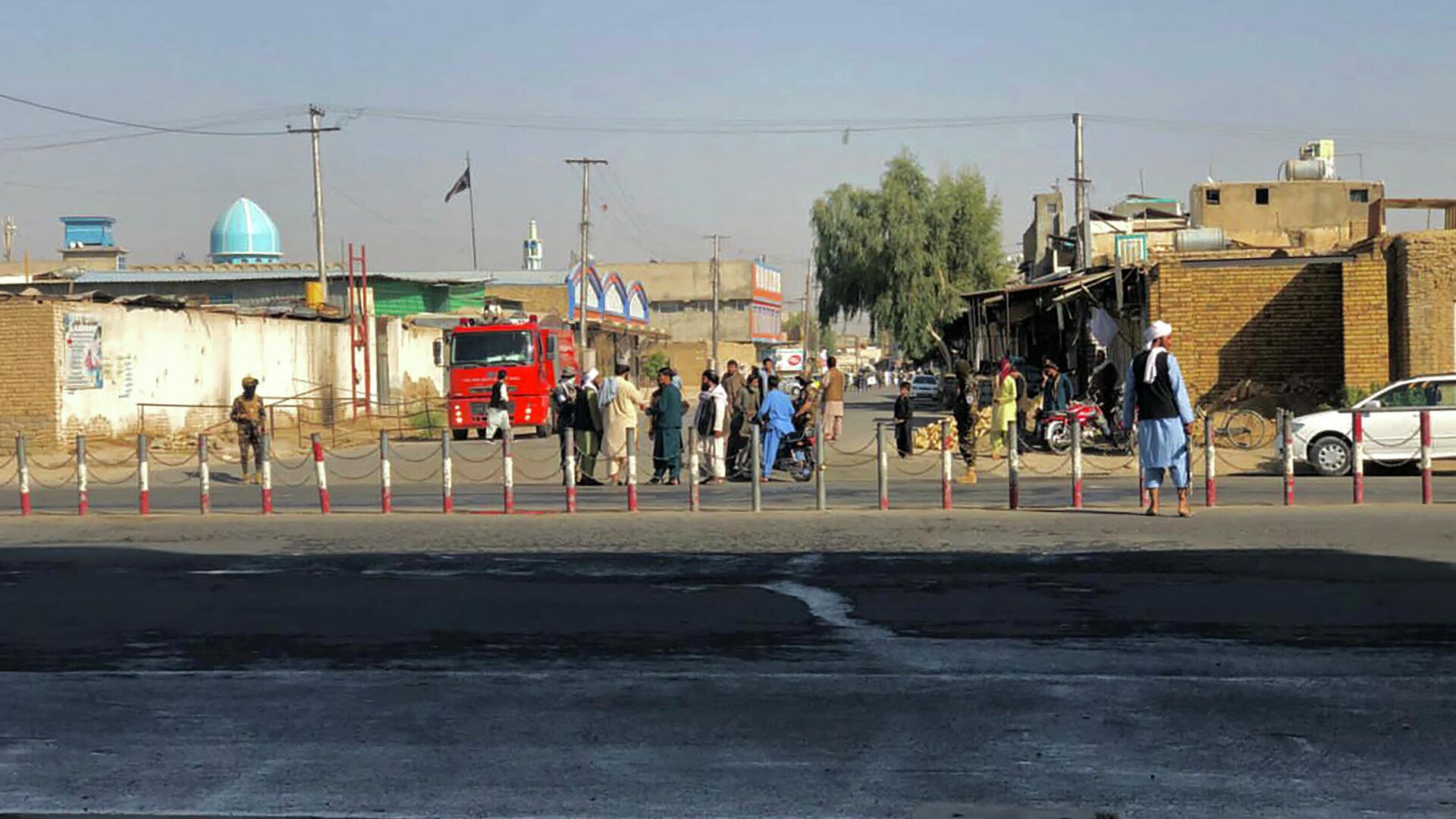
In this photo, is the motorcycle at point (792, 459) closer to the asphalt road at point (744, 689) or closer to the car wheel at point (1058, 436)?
the car wheel at point (1058, 436)

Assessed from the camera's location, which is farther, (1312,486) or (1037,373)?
(1037,373)

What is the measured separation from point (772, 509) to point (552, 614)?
7.45 metres

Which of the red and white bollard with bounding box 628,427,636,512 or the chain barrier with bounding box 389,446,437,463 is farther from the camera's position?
the chain barrier with bounding box 389,446,437,463

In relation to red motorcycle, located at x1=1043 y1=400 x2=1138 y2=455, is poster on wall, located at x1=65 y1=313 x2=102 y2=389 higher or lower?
higher

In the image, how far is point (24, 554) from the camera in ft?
46.2

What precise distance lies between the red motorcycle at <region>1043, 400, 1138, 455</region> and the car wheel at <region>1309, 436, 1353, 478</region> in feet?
16.0

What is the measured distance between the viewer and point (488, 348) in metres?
38.8

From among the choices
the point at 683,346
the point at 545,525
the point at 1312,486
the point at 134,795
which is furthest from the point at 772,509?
the point at 683,346

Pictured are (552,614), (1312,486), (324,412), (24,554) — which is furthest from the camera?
(324,412)

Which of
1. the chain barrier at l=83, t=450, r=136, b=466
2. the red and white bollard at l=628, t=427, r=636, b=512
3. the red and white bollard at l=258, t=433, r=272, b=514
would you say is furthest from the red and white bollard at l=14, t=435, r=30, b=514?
the chain barrier at l=83, t=450, r=136, b=466

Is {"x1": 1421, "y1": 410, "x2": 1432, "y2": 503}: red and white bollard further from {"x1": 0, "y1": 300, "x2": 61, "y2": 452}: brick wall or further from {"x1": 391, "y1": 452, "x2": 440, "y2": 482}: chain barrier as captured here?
{"x1": 0, "y1": 300, "x2": 61, "y2": 452}: brick wall

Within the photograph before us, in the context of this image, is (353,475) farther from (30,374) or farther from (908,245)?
(908,245)

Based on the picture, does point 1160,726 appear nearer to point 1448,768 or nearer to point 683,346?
point 1448,768

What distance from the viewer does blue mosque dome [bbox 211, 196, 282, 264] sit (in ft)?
267
